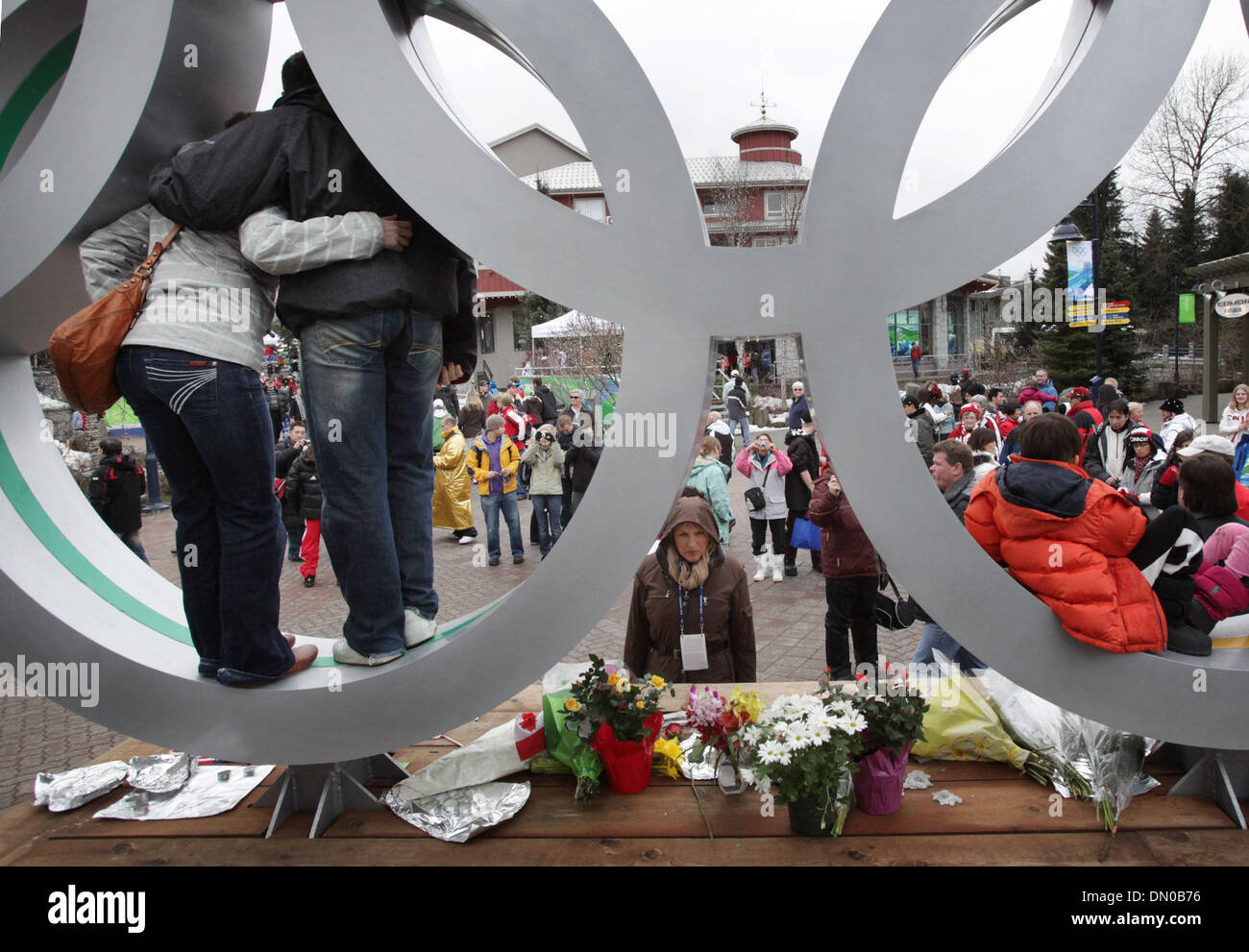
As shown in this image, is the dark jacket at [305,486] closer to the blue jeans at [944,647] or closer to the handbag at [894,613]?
the handbag at [894,613]

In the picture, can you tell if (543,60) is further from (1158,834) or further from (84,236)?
(1158,834)

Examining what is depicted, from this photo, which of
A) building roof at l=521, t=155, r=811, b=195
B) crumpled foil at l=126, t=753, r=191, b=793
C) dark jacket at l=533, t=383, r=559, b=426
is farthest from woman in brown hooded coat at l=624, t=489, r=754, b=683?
building roof at l=521, t=155, r=811, b=195

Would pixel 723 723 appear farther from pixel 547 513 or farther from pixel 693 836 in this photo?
pixel 547 513

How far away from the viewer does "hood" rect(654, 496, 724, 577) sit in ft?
13.4

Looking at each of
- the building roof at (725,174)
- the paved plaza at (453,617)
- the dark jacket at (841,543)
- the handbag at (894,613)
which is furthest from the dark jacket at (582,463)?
the building roof at (725,174)

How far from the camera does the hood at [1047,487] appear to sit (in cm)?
293

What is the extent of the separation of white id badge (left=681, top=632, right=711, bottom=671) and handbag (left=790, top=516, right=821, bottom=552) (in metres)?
4.21

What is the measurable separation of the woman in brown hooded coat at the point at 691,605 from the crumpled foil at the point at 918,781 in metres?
1.10

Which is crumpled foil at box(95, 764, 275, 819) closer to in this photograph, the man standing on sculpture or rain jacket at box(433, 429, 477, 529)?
the man standing on sculpture

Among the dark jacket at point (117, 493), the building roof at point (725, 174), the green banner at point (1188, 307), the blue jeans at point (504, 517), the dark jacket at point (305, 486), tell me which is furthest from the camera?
the building roof at point (725, 174)

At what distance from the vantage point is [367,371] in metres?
3.05

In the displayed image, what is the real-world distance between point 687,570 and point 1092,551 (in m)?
1.77

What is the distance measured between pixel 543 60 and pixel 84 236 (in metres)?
1.89

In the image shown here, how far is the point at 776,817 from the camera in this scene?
3.08 m
